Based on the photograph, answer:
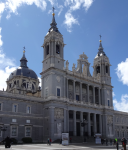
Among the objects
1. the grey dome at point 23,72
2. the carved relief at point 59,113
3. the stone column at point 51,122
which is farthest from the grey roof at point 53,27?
the grey dome at point 23,72

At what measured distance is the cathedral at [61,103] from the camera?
151 ft

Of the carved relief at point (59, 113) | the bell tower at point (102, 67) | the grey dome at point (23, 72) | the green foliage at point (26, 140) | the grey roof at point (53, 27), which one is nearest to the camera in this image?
the green foliage at point (26, 140)

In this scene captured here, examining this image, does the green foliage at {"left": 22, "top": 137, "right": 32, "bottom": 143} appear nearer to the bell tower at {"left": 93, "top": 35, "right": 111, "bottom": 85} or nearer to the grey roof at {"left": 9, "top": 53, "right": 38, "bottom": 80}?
the bell tower at {"left": 93, "top": 35, "right": 111, "bottom": 85}

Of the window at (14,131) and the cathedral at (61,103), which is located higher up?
the cathedral at (61,103)

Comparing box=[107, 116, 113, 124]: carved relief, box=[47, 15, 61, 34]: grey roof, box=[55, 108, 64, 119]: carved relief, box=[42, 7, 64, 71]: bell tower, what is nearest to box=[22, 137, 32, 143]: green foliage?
box=[55, 108, 64, 119]: carved relief

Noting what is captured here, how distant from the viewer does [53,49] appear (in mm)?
53625

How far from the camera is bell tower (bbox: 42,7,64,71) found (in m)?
53.0

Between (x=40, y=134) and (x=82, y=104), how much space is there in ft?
48.4

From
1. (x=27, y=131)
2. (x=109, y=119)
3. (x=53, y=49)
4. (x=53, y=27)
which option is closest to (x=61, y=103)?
(x=27, y=131)

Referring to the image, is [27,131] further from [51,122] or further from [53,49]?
[53,49]

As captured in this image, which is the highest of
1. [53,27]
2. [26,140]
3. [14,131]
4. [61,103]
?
[53,27]

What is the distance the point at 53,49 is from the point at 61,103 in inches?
579

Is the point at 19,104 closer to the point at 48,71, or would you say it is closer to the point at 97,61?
the point at 48,71

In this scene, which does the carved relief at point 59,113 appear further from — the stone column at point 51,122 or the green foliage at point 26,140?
the green foliage at point 26,140
